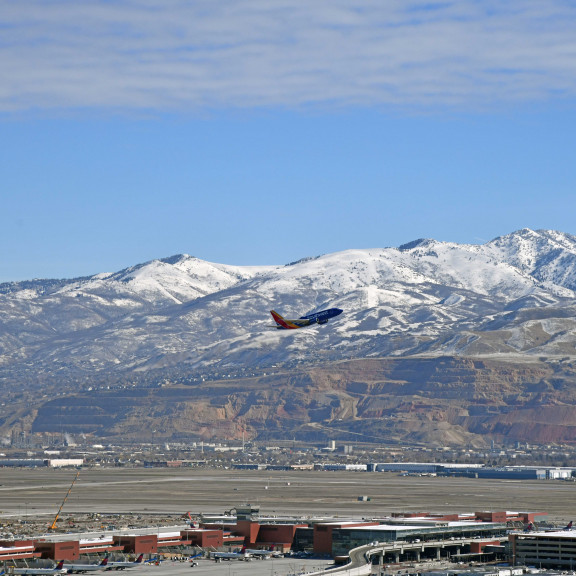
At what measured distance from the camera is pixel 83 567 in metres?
125

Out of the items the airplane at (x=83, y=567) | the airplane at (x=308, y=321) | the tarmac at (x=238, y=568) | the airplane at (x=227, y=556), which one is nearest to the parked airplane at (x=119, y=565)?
the airplane at (x=83, y=567)

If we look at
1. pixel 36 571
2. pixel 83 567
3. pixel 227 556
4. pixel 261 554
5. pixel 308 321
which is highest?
pixel 308 321

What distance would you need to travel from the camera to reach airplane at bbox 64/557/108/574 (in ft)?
407

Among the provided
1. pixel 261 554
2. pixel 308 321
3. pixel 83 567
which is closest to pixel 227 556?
pixel 261 554

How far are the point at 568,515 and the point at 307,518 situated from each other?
128ft

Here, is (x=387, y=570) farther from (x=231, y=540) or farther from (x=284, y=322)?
(x=284, y=322)

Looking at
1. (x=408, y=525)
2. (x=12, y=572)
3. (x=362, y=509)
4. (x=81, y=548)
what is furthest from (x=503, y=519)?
(x=12, y=572)

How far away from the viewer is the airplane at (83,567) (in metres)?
124

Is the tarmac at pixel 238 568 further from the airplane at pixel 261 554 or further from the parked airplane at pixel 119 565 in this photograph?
the airplane at pixel 261 554

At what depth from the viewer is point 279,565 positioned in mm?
131000

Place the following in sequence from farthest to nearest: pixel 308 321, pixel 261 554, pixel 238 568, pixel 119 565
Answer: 1. pixel 308 321
2. pixel 261 554
3. pixel 238 568
4. pixel 119 565

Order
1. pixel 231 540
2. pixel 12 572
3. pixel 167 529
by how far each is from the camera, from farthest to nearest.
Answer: pixel 167 529, pixel 231 540, pixel 12 572

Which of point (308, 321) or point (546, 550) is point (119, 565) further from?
point (308, 321)

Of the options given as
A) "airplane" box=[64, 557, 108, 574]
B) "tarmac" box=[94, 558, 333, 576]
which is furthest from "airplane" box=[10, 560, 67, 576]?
"tarmac" box=[94, 558, 333, 576]
